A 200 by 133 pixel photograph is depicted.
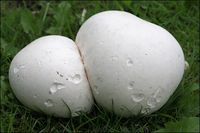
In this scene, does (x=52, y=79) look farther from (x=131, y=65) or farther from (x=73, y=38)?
(x=73, y=38)

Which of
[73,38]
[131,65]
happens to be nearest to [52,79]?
[131,65]

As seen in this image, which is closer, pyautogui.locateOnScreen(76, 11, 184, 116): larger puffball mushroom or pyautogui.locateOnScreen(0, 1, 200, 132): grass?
pyautogui.locateOnScreen(76, 11, 184, 116): larger puffball mushroom

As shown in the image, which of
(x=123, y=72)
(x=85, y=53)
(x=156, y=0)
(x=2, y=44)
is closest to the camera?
(x=123, y=72)

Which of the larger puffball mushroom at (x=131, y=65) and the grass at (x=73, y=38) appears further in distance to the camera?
the grass at (x=73, y=38)

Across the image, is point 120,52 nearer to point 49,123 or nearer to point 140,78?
point 140,78

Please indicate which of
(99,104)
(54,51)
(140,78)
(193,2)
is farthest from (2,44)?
(193,2)
